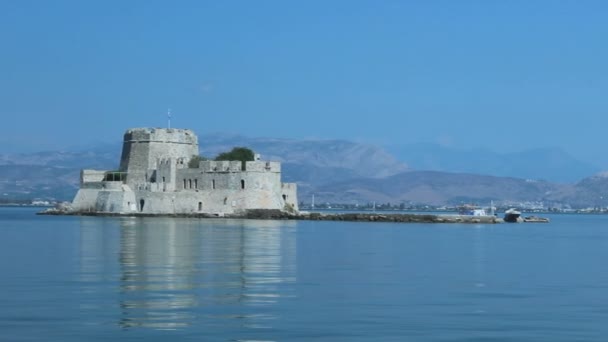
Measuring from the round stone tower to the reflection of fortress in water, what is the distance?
23.3m

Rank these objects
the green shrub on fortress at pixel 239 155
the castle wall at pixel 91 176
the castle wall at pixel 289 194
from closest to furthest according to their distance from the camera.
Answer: the castle wall at pixel 289 194 → the castle wall at pixel 91 176 → the green shrub on fortress at pixel 239 155

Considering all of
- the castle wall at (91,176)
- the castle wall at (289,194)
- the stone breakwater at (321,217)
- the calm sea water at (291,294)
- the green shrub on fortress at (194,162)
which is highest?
the green shrub on fortress at (194,162)

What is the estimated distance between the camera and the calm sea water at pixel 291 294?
43.2 feet

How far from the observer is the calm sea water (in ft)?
43.2

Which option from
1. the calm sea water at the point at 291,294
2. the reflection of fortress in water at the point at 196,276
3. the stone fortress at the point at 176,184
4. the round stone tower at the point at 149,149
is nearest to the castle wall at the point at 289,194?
the stone fortress at the point at 176,184

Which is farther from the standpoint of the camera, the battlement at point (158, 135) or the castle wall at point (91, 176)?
the castle wall at point (91, 176)

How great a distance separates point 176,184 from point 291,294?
39.3 m

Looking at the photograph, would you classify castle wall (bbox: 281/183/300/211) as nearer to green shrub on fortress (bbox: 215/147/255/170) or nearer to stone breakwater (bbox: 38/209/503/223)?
stone breakwater (bbox: 38/209/503/223)

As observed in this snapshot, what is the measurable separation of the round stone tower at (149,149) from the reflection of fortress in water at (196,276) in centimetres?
2333

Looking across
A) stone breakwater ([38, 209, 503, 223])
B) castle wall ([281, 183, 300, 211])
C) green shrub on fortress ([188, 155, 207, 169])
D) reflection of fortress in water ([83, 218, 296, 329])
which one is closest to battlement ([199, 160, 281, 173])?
green shrub on fortress ([188, 155, 207, 169])

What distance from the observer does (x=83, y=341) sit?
1223 centimetres

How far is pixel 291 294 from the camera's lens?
16.8 meters

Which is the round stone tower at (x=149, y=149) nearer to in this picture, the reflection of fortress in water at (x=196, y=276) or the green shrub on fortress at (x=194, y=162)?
the green shrub on fortress at (x=194, y=162)

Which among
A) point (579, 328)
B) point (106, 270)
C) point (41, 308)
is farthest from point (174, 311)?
point (106, 270)
